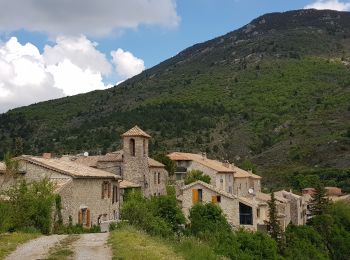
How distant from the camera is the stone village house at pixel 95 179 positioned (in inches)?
1411

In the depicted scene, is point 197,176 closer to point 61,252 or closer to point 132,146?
point 132,146

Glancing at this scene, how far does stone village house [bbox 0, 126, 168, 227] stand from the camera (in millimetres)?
35844

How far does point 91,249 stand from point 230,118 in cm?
13060

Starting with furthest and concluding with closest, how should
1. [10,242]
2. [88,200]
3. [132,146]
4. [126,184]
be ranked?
1. [132,146]
2. [126,184]
3. [88,200]
4. [10,242]

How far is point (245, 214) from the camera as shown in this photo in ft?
192

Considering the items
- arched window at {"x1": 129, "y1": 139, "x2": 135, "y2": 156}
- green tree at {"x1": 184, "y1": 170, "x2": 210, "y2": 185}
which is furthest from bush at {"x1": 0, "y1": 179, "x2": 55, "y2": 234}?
green tree at {"x1": 184, "y1": 170, "x2": 210, "y2": 185}

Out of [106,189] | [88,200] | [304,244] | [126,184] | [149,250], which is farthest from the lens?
[304,244]

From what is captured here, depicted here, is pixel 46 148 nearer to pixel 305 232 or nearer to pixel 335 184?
pixel 335 184

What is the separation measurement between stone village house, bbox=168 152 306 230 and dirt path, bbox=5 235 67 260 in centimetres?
3601

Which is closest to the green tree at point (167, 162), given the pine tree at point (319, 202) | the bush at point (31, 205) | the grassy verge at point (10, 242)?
the pine tree at point (319, 202)

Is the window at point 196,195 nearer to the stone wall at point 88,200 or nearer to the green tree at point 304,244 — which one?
the green tree at point 304,244

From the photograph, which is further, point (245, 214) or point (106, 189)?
point (245, 214)

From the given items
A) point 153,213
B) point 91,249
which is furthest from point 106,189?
point 91,249

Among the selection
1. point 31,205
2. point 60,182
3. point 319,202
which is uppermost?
point 60,182
